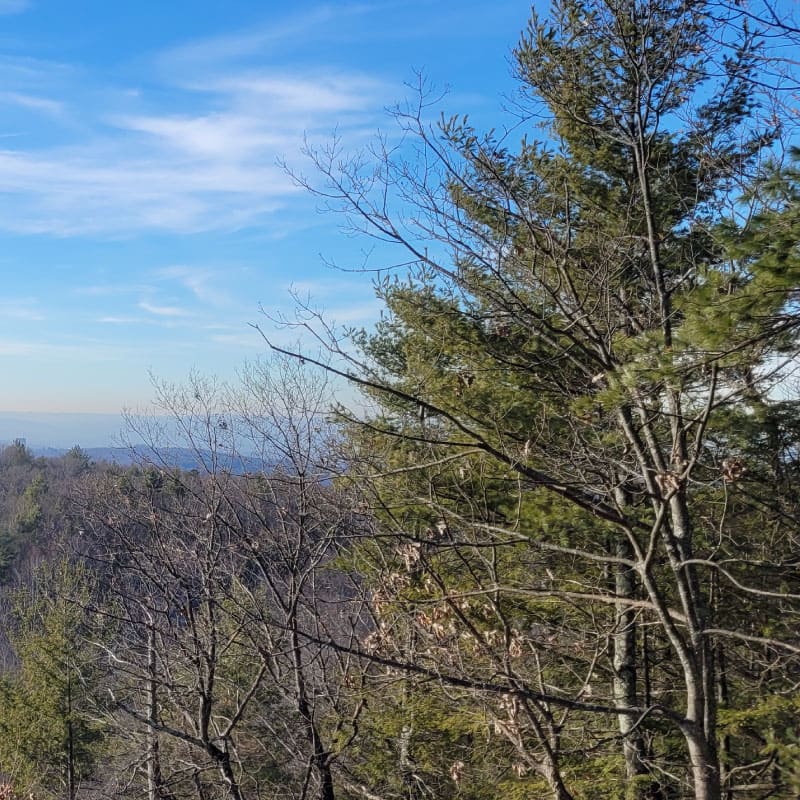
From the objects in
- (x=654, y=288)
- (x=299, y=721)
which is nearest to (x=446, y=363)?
(x=654, y=288)

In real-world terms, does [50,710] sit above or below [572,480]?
below

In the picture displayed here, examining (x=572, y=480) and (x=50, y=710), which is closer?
(x=572, y=480)

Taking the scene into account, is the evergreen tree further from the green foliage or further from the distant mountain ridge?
the green foliage

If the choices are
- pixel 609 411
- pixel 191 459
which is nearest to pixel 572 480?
pixel 609 411

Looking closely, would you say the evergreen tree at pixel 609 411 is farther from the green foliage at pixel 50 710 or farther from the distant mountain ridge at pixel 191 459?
the green foliage at pixel 50 710

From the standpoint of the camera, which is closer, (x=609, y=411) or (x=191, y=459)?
(x=609, y=411)

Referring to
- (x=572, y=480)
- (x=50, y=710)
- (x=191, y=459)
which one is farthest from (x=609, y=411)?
(x=50, y=710)

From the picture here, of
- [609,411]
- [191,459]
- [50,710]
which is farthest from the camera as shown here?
[50,710]

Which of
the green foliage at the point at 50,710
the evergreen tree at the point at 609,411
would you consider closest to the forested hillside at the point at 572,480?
the evergreen tree at the point at 609,411

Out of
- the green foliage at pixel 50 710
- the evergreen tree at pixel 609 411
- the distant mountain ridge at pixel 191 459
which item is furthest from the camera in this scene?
the green foliage at pixel 50 710

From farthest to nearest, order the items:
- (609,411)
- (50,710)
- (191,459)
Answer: (50,710) → (191,459) → (609,411)

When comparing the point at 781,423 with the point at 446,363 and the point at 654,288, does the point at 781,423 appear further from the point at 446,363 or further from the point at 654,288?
the point at 446,363

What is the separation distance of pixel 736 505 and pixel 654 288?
108 inches

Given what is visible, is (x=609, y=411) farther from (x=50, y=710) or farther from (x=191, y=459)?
(x=50, y=710)
